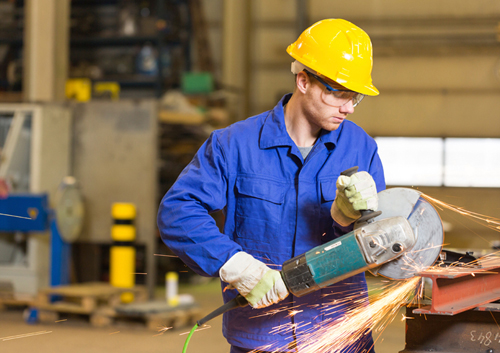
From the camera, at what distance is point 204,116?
6.66 metres

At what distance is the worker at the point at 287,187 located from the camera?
1.67 m

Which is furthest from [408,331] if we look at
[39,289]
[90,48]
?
[90,48]

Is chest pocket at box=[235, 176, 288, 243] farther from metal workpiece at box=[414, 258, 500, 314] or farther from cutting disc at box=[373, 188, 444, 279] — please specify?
metal workpiece at box=[414, 258, 500, 314]

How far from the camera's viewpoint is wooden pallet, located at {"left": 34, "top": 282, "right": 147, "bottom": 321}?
5.02 metres

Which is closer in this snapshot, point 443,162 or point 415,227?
point 415,227

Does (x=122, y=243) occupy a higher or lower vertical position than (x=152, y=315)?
higher

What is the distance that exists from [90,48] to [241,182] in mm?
7786

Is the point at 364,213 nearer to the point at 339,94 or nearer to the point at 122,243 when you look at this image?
the point at 339,94

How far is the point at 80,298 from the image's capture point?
17.4ft

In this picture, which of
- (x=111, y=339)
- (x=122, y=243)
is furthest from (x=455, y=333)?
(x=122, y=243)

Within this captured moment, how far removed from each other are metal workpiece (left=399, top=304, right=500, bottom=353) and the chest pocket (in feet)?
1.69

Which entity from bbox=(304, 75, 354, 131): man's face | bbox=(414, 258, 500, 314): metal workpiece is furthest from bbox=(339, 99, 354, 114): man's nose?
bbox=(414, 258, 500, 314): metal workpiece

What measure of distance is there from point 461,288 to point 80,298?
14.6 feet

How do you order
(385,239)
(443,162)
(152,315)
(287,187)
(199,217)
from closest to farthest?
(385,239), (199,217), (287,187), (152,315), (443,162)
